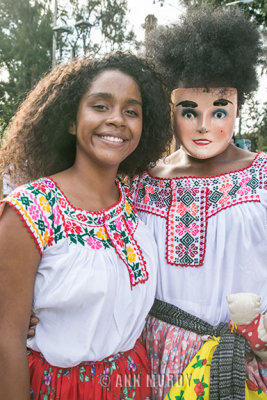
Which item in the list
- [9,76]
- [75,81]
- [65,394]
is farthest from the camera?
[9,76]

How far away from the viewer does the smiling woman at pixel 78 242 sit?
142 cm

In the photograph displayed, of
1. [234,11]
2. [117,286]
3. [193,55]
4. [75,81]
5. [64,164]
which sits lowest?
[117,286]

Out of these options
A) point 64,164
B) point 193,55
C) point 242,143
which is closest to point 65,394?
point 64,164

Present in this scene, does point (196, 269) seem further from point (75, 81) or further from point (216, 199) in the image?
point (75, 81)

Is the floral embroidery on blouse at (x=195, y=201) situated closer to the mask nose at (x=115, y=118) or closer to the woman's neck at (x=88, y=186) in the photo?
the woman's neck at (x=88, y=186)

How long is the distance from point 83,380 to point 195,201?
0.90 metres

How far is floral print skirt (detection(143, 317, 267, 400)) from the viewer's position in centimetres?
168

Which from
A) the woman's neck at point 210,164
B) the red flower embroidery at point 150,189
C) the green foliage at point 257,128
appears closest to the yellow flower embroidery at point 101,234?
the red flower embroidery at point 150,189

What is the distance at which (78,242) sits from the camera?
1.52 m

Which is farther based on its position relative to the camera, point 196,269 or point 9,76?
point 9,76

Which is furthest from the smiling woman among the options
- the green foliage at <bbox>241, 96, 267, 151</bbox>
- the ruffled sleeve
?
the green foliage at <bbox>241, 96, 267, 151</bbox>

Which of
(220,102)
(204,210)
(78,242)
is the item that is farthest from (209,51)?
(78,242)

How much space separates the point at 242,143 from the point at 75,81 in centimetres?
630

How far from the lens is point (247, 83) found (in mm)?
2076
